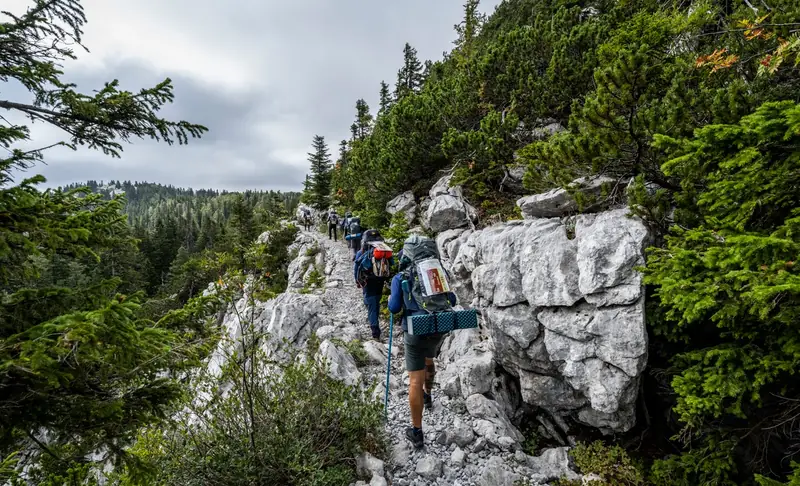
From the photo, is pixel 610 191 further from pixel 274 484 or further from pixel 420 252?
pixel 274 484

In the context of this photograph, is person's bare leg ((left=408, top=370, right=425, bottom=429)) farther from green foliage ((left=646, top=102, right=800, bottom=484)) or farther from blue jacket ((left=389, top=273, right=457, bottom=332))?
green foliage ((left=646, top=102, right=800, bottom=484))

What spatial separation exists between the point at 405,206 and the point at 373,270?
6573 millimetres

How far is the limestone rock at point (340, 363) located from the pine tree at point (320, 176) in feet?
96.8

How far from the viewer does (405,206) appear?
13.8m

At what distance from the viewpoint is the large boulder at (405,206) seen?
43.4ft

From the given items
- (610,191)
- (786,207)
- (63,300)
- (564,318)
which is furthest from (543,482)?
(63,300)

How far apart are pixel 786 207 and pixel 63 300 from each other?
766 cm

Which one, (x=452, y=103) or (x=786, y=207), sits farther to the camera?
(x=452, y=103)

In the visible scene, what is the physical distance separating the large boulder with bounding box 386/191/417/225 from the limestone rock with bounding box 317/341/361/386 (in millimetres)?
7341

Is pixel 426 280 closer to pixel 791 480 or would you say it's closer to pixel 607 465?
pixel 607 465

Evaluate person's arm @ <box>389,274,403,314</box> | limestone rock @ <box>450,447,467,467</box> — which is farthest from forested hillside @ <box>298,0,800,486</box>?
person's arm @ <box>389,274,403,314</box>

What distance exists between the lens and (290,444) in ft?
12.1

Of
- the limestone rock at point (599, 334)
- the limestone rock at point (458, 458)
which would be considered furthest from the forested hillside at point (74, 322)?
the limestone rock at point (599, 334)

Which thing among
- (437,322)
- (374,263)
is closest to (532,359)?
(437,322)
